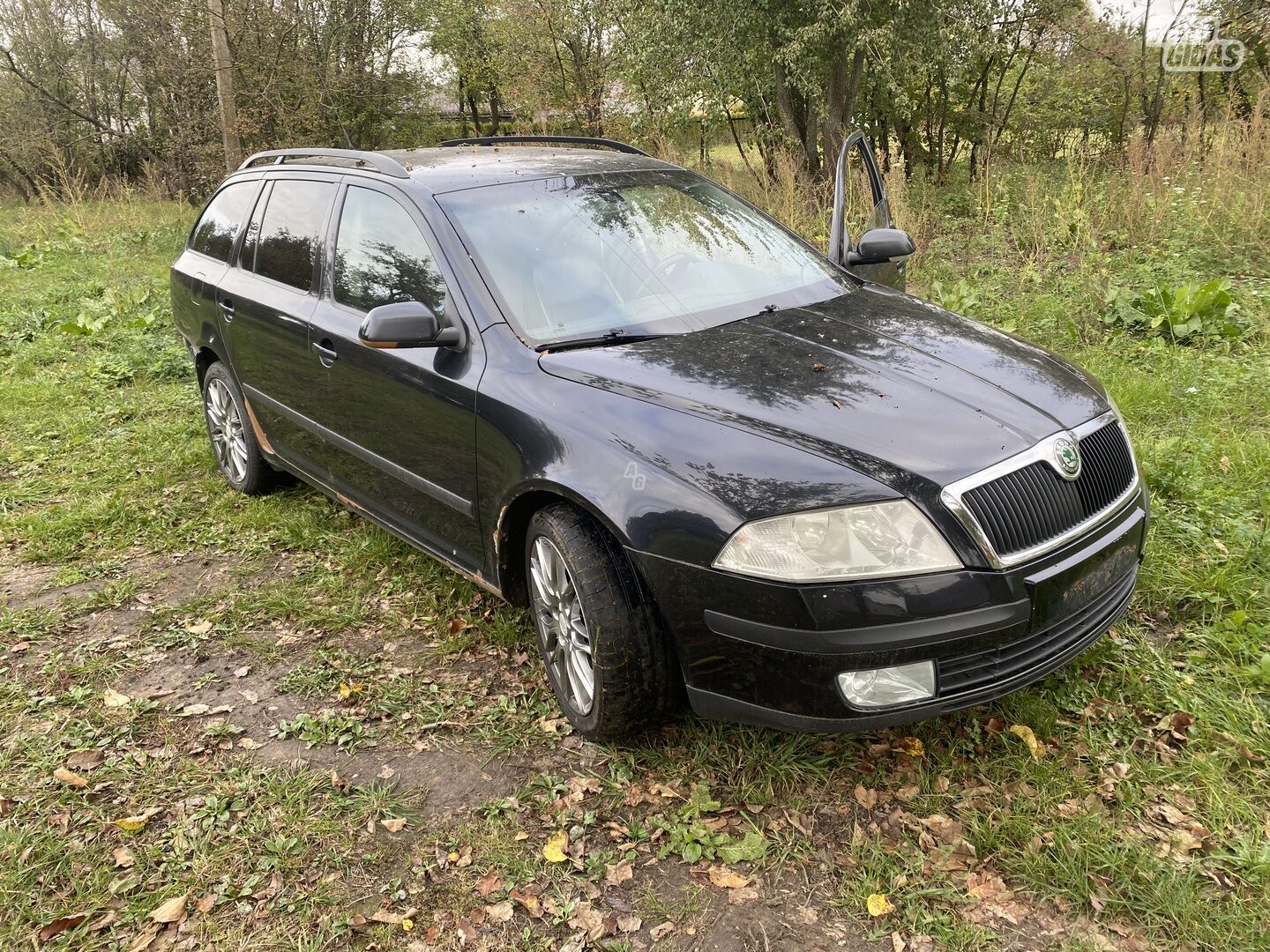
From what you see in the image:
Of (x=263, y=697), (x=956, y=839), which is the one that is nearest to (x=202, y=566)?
(x=263, y=697)

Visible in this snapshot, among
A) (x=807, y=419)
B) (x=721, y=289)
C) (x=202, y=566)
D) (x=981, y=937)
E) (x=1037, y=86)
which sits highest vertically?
(x=1037, y=86)

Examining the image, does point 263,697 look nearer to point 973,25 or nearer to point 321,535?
point 321,535

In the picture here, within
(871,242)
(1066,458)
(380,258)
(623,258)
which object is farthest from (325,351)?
(1066,458)

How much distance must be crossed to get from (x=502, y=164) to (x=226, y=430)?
245 centimetres

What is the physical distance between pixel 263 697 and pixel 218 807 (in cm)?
62

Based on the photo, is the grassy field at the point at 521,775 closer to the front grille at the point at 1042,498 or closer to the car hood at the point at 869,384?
the front grille at the point at 1042,498

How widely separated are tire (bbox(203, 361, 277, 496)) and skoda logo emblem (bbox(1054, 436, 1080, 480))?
3.82m

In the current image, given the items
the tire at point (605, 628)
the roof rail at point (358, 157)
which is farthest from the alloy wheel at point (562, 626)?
the roof rail at point (358, 157)

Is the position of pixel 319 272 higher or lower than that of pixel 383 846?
higher

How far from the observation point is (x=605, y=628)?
8.59ft

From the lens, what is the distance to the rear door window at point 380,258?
3328 mm

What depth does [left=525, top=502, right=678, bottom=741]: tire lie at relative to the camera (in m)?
2.62

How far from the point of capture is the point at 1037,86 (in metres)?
17.0

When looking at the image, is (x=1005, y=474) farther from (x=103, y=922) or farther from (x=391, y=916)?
(x=103, y=922)
